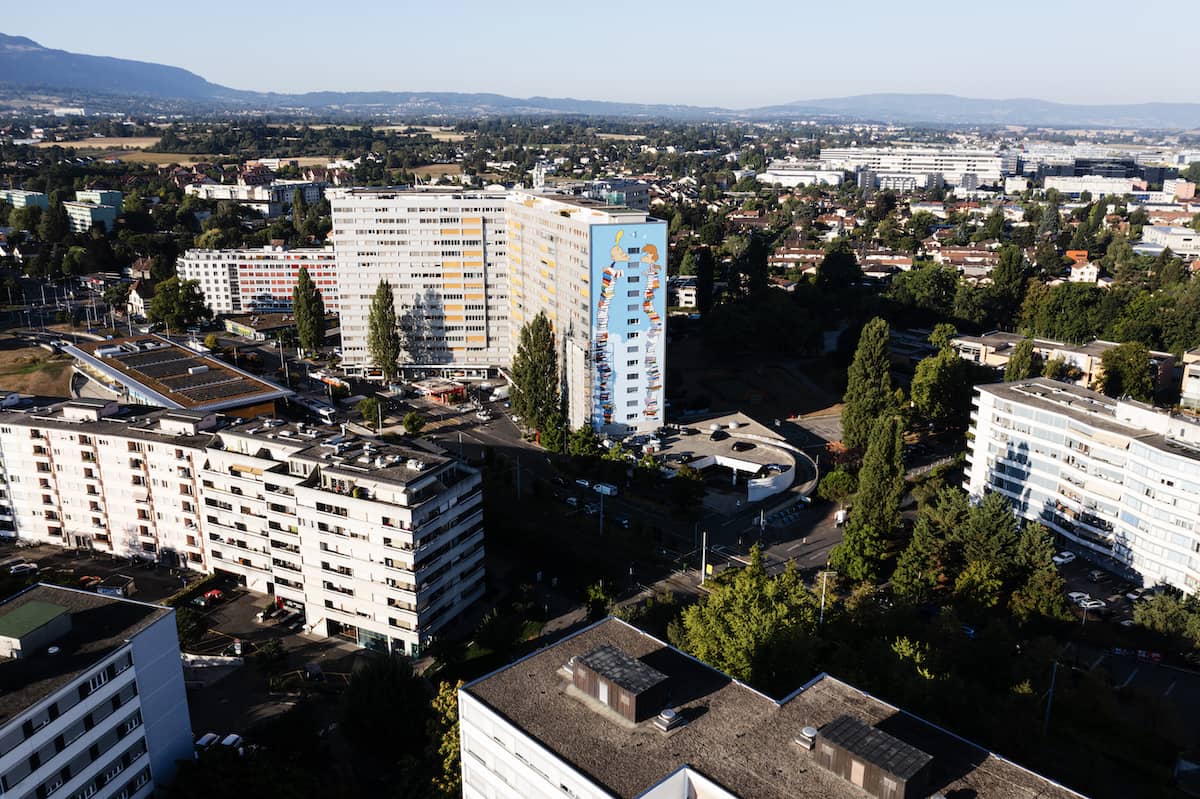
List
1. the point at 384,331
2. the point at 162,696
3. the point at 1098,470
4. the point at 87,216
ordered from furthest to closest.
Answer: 1. the point at 87,216
2. the point at 384,331
3. the point at 1098,470
4. the point at 162,696

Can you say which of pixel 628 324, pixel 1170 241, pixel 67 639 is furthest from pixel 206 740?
pixel 1170 241

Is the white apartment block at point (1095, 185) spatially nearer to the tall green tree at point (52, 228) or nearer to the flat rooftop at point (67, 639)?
the tall green tree at point (52, 228)

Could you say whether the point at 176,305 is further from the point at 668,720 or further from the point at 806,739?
the point at 806,739

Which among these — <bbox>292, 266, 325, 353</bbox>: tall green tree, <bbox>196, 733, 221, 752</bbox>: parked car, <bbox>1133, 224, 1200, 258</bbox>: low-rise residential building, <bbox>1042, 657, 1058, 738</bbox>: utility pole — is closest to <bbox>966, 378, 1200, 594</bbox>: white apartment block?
<bbox>1042, 657, 1058, 738</bbox>: utility pole

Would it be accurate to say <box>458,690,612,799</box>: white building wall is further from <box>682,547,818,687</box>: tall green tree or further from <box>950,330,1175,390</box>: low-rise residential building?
<box>950,330,1175,390</box>: low-rise residential building

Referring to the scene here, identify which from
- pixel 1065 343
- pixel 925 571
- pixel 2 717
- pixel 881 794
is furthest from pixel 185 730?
pixel 1065 343

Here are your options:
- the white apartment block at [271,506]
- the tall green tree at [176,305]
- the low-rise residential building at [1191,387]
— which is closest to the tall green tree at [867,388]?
the low-rise residential building at [1191,387]

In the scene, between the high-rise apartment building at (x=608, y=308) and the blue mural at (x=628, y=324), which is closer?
the blue mural at (x=628, y=324)
